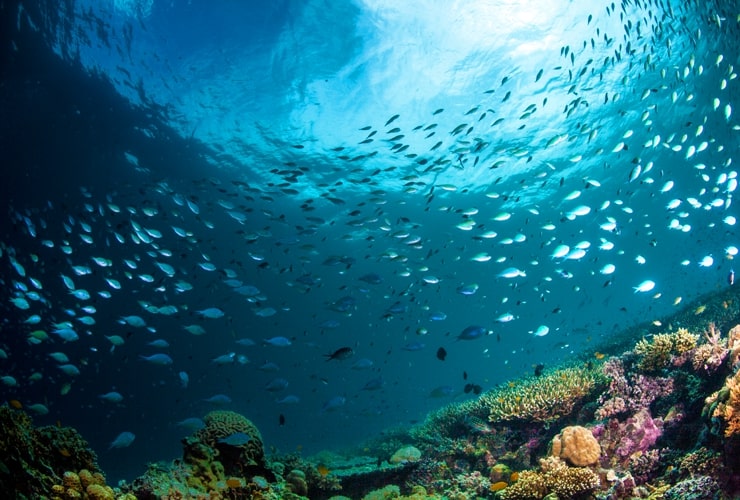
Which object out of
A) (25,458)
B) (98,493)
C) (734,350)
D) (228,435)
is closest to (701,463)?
(734,350)

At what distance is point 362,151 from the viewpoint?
23922 millimetres

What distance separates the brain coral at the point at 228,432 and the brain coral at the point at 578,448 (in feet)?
16.3

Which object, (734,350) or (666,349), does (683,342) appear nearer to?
(666,349)

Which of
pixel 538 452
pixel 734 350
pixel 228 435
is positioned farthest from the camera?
pixel 538 452

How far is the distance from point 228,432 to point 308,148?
19.6 metres

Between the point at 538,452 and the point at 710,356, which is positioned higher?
the point at 710,356

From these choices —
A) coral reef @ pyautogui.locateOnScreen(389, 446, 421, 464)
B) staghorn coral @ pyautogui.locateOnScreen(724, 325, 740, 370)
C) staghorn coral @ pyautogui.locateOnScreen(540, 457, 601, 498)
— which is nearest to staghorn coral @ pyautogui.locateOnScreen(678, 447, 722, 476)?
staghorn coral @ pyautogui.locateOnScreen(540, 457, 601, 498)

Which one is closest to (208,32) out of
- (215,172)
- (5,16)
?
(5,16)

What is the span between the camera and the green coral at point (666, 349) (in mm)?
6777

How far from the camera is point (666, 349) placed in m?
6.87

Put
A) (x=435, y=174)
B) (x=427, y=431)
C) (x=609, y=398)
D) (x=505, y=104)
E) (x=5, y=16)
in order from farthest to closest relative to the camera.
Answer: (x=435, y=174)
(x=505, y=104)
(x=5, y=16)
(x=427, y=431)
(x=609, y=398)

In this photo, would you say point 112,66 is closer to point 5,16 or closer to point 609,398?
point 5,16

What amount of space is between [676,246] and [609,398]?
2384 inches

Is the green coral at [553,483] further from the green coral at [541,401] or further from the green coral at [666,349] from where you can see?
the green coral at [666,349]
